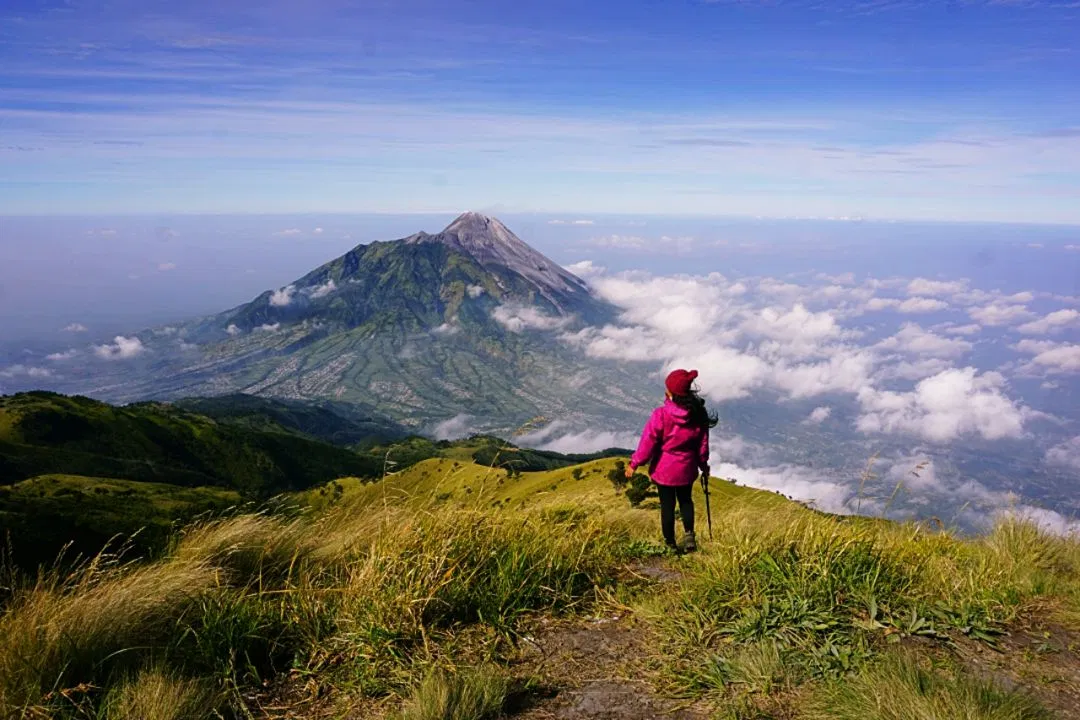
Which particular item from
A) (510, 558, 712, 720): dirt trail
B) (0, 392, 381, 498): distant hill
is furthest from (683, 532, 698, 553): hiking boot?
(0, 392, 381, 498): distant hill

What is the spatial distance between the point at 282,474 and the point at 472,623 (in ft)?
562

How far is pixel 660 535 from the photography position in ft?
27.7

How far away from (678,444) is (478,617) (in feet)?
12.8

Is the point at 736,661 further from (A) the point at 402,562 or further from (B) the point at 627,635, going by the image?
(A) the point at 402,562

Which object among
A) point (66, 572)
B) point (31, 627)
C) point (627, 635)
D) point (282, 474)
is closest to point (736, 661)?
point (627, 635)

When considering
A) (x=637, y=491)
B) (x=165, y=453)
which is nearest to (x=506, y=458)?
(x=637, y=491)

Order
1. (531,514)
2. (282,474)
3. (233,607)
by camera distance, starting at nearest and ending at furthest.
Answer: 1. (233,607)
2. (531,514)
3. (282,474)

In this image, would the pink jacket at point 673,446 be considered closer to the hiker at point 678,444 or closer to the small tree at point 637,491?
the hiker at point 678,444

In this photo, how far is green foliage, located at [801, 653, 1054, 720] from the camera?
11.4ft

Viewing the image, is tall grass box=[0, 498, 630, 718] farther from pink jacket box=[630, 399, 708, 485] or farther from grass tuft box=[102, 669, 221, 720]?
pink jacket box=[630, 399, 708, 485]

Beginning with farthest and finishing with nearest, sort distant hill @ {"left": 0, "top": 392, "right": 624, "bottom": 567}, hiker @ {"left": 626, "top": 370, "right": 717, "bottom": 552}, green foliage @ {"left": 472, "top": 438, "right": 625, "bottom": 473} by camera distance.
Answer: distant hill @ {"left": 0, "top": 392, "right": 624, "bottom": 567} → hiker @ {"left": 626, "top": 370, "right": 717, "bottom": 552} → green foliage @ {"left": 472, "top": 438, "right": 625, "bottom": 473}

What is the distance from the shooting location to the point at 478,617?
521 centimetres

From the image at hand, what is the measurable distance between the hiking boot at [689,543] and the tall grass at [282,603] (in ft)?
4.82

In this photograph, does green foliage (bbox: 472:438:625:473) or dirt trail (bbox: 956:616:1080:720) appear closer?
dirt trail (bbox: 956:616:1080:720)
